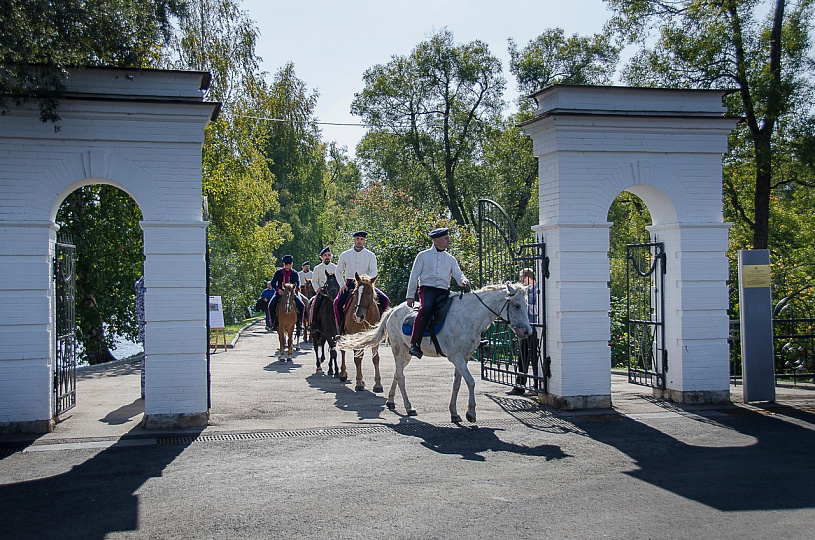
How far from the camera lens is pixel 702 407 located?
35.0 ft

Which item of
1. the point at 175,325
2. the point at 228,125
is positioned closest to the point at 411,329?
the point at 175,325

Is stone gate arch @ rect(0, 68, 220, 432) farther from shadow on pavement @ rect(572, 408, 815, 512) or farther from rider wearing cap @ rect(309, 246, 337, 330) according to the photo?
rider wearing cap @ rect(309, 246, 337, 330)

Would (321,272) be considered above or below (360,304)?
above

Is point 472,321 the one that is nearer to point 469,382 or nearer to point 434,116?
point 469,382

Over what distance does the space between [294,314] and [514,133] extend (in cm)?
2294

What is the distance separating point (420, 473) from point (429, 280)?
3474 millimetres

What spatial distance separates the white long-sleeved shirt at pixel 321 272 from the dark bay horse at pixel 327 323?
3.69ft

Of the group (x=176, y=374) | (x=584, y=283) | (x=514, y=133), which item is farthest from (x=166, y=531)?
(x=514, y=133)

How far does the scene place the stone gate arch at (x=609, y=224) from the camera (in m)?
10.5

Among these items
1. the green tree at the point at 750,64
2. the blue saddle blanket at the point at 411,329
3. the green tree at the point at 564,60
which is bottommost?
the blue saddle blanket at the point at 411,329

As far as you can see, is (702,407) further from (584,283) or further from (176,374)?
(176,374)

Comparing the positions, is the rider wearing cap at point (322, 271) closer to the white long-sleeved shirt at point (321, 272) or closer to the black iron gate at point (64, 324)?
the white long-sleeved shirt at point (321, 272)

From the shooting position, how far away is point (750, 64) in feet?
61.4

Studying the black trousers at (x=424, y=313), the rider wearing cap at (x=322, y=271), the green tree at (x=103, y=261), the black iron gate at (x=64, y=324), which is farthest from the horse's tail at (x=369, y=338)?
the green tree at (x=103, y=261)
